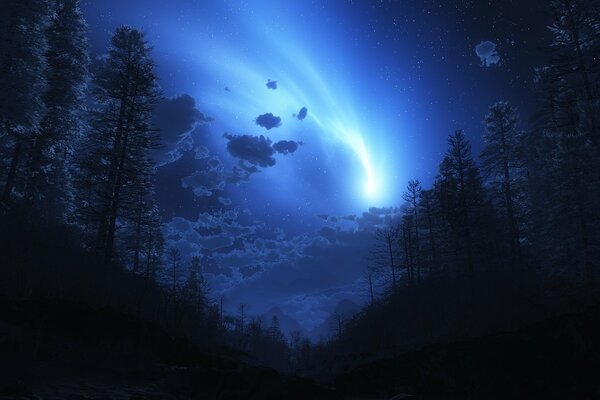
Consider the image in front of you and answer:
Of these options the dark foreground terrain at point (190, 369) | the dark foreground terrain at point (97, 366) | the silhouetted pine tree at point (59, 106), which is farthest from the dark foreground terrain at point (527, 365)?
the silhouetted pine tree at point (59, 106)

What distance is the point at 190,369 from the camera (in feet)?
23.5

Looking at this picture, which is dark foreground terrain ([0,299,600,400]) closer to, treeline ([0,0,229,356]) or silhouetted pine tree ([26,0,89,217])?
treeline ([0,0,229,356])

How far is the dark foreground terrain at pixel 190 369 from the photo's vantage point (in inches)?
198

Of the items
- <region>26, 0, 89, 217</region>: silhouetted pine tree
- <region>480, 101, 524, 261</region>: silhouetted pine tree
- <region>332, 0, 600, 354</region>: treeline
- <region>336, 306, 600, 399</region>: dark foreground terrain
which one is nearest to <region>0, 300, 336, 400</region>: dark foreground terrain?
<region>336, 306, 600, 399</region>: dark foreground terrain

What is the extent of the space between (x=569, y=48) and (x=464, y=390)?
79.2ft

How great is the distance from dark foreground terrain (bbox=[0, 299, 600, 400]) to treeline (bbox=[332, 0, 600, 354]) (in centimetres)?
1045

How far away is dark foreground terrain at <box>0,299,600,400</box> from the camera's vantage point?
503cm

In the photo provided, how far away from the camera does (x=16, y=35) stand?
60.1 feet

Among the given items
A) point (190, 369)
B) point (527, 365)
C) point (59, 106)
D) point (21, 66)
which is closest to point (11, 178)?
point (21, 66)

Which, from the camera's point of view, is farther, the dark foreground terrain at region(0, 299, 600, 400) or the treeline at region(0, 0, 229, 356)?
the treeline at region(0, 0, 229, 356)

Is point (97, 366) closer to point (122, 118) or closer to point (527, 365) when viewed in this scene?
point (527, 365)

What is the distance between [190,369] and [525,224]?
1561 inches

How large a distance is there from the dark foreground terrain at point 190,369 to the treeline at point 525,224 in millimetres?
10454

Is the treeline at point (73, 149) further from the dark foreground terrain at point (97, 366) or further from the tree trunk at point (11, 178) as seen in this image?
the dark foreground terrain at point (97, 366)
